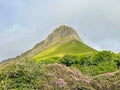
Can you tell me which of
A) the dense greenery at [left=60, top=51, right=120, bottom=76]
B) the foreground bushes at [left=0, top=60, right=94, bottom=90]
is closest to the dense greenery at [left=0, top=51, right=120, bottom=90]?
the foreground bushes at [left=0, top=60, right=94, bottom=90]

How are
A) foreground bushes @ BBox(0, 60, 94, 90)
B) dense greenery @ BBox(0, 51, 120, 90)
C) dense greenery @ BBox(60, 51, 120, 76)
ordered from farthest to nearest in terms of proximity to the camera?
1. dense greenery @ BBox(60, 51, 120, 76)
2. dense greenery @ BBox(0, 51, 120, 90)
3. foreground bushes @ BBox(0, 60, 94, 90)

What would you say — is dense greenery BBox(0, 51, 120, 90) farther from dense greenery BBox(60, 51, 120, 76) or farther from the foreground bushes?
dense greenery BBox(60, 51, 120, 76)

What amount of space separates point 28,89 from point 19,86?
0.83 meters

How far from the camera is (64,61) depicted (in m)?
69.2

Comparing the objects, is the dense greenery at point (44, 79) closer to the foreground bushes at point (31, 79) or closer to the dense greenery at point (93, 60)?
the foreground bushes at point (31, 79)

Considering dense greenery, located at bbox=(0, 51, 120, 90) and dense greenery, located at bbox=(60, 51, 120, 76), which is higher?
dense greenery, located at bbox=(60, 51, 120, 76)

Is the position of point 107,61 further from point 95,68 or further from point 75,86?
point 75,86

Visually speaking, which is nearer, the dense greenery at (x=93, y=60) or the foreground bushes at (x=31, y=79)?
the foreground bushes at (x=31, y=79)

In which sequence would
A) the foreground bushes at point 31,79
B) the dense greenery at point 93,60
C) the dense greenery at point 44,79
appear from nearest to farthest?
the foreground bushes at point 31,79
the dense greenery at point 44,79
the dense greenery at point 93,60

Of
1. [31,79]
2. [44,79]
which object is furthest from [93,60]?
[31,79]

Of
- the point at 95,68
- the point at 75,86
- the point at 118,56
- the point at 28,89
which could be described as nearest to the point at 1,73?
the point at 28,89

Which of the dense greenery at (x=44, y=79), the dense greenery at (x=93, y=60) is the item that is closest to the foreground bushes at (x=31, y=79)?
the dense greenery at (x=44, y=79)

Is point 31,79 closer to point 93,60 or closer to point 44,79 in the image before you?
point 44,79

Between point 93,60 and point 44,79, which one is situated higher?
point 93,60
